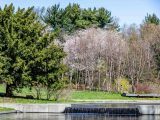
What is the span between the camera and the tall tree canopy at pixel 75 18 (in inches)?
3447

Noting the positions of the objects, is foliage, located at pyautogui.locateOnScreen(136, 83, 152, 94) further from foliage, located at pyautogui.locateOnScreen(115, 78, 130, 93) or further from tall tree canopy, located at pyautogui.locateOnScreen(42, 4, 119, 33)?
tall tree canopy, located at pyautogui.locateOnScreen(42, 4, 119, 33)

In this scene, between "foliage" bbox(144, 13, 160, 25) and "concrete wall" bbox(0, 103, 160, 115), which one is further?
"foliage" bbox(144, 13, 160, 25)

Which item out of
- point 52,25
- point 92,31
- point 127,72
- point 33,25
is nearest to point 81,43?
point 92,31

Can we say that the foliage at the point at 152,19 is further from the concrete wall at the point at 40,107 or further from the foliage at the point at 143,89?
the concrete wall at the point at 40,107

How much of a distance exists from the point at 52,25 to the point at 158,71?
2527 centimetres

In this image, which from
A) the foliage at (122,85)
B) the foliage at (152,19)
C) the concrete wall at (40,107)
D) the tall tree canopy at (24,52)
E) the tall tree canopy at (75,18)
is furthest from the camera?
the foliage at (152,19)

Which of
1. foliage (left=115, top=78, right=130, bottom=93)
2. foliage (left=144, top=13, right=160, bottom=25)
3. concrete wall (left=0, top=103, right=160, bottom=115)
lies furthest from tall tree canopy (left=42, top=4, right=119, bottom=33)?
concrete wall (left=0, top=103, right=160, bottom=115)

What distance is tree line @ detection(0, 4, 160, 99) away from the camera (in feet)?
127

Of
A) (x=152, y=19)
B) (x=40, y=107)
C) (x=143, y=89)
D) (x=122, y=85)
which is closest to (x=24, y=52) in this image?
(x=40, y=107)

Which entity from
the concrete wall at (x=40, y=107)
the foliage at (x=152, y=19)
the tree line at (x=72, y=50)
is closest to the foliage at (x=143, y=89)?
the tree line at (x=72, y=50)

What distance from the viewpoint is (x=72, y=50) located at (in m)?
74.6

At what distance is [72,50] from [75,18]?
53.7 feet

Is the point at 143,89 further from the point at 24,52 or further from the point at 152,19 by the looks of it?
the point at 152,19

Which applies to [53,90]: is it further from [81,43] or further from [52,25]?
[52,25]
